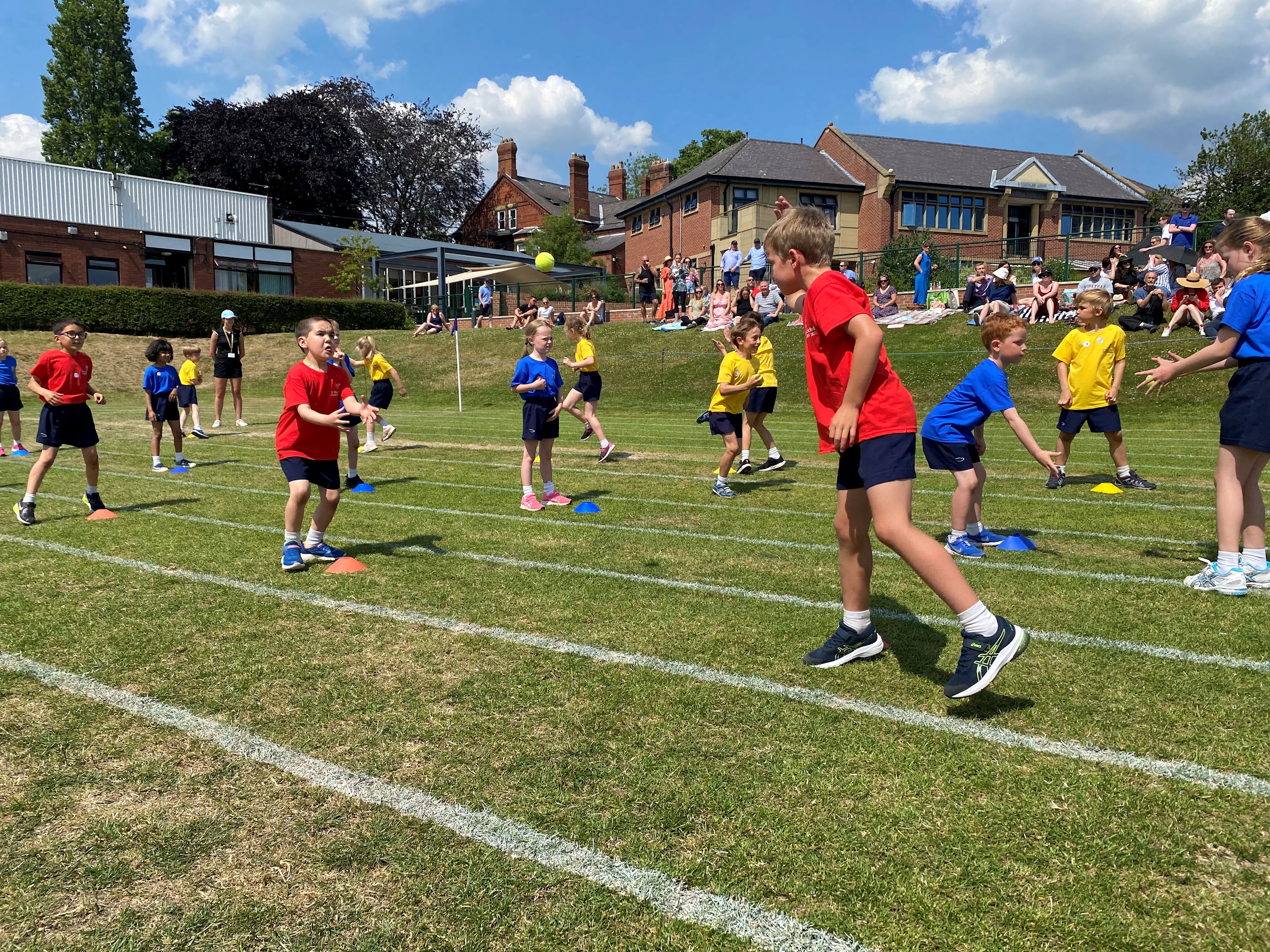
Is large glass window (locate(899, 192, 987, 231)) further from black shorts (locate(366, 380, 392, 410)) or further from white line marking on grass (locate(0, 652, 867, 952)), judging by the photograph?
white line marking on grass (locate(0, 652, 867, 952))

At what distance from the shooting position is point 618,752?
310 centimetres

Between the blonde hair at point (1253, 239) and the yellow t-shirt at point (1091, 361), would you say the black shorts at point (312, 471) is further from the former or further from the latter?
the yellow t-shirt at point (1091, 361)

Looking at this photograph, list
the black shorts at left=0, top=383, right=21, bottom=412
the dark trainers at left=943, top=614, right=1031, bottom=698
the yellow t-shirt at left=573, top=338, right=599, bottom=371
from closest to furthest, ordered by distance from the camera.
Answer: the dark trainers at left=943, top=614, right=1031, bottom=698
the yellow t-shirt at left=573, top=338, right=599, bottom=371
the black shorts at left=0, top=383, right=21, bottom=412

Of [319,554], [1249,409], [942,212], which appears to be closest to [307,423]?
[319,554]

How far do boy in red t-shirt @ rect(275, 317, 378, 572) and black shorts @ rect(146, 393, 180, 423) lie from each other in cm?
630

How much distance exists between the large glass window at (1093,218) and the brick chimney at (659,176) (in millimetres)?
26189

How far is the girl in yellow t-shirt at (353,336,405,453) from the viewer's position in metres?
13.0

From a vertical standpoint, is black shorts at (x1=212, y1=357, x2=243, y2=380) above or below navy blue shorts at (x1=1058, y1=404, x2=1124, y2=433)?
above

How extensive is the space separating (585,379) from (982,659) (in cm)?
972

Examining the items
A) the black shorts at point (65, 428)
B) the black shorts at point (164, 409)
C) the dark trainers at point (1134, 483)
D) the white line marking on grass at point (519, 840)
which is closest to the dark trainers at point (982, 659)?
the white line marking on grass at point (519, 840)

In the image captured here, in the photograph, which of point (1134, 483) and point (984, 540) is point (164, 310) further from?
point (984, 540)

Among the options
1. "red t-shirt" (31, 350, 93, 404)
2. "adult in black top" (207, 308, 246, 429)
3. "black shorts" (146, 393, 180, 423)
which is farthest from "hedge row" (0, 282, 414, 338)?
"red t-shirt" (31, 350, 93, 404)

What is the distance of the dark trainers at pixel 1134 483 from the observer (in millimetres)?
8852

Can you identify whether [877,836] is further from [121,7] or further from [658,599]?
[121,7]
